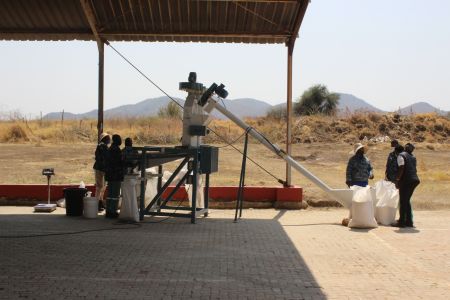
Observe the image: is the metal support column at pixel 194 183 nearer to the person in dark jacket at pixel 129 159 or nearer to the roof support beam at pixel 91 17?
the person in dark jacket at pixel 129 159

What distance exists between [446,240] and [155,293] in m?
5.88

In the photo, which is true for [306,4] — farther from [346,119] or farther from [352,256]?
[346,119]

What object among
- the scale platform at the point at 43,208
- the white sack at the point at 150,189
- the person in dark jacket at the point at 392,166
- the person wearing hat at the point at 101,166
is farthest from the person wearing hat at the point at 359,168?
the scale platform at the point at 43,208

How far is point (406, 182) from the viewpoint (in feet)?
37.9

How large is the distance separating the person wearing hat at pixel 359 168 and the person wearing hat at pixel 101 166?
196 inches

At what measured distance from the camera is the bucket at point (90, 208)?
12164mm

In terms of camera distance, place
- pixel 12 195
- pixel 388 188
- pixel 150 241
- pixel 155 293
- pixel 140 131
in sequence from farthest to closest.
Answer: pixel 140 131 → pixel 12 195 → pixel 388 188 → pixel 150 241 → pixel 155 293

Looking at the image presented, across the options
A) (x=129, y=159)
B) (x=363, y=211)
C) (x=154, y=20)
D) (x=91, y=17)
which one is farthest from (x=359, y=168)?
(x=91, y=17)

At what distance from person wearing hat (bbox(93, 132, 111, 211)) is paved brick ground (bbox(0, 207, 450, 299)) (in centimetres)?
114

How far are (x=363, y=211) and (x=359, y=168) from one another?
110cm

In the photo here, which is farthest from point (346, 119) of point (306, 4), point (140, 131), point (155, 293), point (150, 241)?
point (155, 293)

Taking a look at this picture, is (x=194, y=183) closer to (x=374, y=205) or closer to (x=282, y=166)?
(x=374, y=205)

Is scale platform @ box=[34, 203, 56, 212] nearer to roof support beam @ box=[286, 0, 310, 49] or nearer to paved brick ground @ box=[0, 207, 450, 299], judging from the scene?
paved brick ground @ box=[0, 207, 450, 299]

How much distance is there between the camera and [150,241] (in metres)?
9.84
